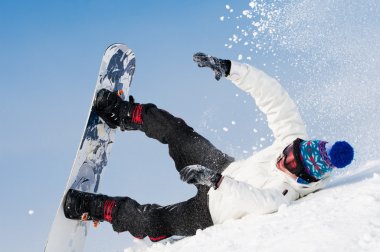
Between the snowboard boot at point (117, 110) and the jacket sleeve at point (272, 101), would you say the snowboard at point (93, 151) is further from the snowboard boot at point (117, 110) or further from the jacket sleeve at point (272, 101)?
the jacket sleeve at point (272, 101)

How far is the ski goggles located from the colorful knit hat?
0.08 feet

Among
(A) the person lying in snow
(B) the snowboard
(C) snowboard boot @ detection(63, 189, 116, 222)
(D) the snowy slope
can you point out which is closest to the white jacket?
(A) the person lying in snow

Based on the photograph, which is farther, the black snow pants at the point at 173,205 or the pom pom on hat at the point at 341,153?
the black snow pants at the point at 173,205

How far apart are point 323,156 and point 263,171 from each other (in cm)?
55

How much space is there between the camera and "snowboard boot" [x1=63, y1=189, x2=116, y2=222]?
147 inches

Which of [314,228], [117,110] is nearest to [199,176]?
[314,228]

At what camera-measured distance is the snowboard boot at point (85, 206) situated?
147 inches

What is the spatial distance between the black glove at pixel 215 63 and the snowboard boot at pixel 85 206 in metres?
1.30

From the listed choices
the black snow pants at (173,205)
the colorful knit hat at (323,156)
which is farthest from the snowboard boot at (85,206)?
the colorful knit hat at (323,156)

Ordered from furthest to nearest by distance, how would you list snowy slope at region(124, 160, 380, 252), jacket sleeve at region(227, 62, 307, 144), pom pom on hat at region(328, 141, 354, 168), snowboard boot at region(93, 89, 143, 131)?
snowboard boot at region(93, 89, 143, 131) < jacket sleeve at region(227, 62, 307, 144) < pom pom on hat at region(328, 141, 354, 168) < snowy slope at region(124, 160, 380, 252)

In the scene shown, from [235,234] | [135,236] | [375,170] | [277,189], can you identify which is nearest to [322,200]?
[277,189]

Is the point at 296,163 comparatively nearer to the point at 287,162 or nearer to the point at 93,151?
the point at 287,162

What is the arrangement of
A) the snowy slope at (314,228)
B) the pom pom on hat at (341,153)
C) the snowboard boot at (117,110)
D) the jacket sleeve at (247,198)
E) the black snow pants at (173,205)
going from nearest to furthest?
the snowy slope at (314,228) < the pom pom on hat at (341,153) < the jacket sleeve at (247,198) < the black snow pants at (173,205) < the snowboard boot at (117,110)

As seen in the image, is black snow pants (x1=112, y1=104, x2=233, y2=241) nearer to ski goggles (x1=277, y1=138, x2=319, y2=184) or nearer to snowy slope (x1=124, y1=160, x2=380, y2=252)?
snowy slope (x1=124, y1=160, x2=380, y2=252)
